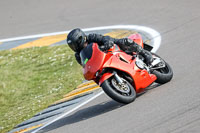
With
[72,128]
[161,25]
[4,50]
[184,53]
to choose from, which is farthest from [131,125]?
[4,50]

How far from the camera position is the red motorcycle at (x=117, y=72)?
6.94 m

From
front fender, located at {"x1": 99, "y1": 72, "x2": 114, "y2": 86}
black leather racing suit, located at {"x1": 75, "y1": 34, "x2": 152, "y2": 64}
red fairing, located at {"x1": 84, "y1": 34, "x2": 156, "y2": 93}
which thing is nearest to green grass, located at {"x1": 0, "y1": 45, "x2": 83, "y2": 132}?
black leather racing suit, located at {"x1": 75, "y1": 34, "x2": 152, "y2": 64}

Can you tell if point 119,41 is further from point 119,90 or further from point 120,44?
point 119,90

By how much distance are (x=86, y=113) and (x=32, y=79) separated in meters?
3.74

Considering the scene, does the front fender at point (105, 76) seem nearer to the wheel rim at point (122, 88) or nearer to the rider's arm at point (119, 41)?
the wheel rim at point (122, 88)

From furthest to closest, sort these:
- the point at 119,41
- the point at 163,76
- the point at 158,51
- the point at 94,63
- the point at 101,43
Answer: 1. the point at 158,51
2. the point at 163,76
3. the point at 119,41
4. the point at 101,43
5. the point at 94,63

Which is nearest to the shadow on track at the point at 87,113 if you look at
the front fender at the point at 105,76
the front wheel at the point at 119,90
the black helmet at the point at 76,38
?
the front wheel at the point at 119,90

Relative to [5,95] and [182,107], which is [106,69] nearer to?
[182,107]

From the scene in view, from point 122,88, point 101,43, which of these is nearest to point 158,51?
point 101,43

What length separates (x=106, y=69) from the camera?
718cm

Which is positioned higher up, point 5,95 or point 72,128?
point 72,128

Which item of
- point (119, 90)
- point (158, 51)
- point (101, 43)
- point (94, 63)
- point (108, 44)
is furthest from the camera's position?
point (158, 51)

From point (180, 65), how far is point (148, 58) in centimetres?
111

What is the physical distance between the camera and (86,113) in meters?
7.61
